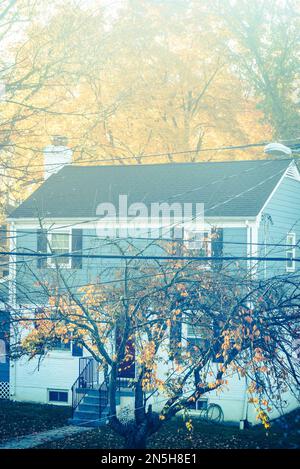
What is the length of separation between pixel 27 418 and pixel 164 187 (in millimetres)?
9032

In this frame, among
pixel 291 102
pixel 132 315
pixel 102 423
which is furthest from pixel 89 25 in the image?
pixel 291 102

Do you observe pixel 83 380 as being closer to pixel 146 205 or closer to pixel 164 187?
pixel 146 205

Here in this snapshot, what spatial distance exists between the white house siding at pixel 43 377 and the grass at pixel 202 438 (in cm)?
417

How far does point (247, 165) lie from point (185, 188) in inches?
101

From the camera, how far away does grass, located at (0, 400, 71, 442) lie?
2066cm

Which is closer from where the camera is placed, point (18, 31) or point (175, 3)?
point (18, 31)

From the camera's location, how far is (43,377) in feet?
81.1

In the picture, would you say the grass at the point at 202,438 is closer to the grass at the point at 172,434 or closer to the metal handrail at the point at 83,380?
the grass at the point at 172,434

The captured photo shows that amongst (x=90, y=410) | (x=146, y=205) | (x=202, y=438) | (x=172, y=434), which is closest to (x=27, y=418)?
(x=90, y=410)

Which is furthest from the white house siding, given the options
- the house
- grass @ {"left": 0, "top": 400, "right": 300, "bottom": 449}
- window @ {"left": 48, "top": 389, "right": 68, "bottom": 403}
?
grass @ {"left": 0, "top": 400, "right": 300, "bottom": 449}

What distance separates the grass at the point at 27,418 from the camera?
2066 centimetres

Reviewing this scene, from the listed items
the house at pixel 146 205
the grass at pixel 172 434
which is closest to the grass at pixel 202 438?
the grass at pixel 172 434

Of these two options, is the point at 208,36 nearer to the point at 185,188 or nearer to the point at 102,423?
the point at 185,188

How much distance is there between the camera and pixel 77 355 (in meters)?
24.2
